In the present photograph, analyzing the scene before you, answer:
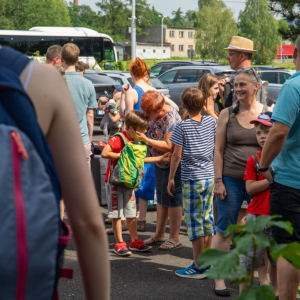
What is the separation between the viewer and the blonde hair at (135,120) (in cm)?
454

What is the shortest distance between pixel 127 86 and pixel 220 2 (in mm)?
63538

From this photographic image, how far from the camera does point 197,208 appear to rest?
4.04m

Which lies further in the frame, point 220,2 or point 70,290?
point 220,2

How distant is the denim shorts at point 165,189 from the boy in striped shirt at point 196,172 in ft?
2.30

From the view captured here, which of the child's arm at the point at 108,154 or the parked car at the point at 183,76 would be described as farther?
the parked car at the point at 183,76

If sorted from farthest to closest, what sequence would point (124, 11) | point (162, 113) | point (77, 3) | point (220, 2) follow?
point (77, 3) → point (124, 11) → point (220, 2) → point (162, 113)

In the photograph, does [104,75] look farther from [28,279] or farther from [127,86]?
[28,279]

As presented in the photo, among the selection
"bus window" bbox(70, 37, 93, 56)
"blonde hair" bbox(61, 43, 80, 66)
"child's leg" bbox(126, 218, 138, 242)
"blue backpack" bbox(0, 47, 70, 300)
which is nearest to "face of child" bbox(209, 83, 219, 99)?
"blonde hair" bbox(61, 43, 80, 66)

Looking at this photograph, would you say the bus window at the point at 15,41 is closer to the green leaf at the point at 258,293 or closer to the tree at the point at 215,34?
the green leaf at the point at 258,293

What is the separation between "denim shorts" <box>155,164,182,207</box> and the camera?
189 inches

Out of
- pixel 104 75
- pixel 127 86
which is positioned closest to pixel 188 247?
pixel 127 86

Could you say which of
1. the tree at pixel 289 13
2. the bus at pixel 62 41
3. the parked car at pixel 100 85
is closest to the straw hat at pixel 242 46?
the tree at pixel 289 13

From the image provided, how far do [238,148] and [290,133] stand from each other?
84 centimetres

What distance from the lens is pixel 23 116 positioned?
86 centimetres
